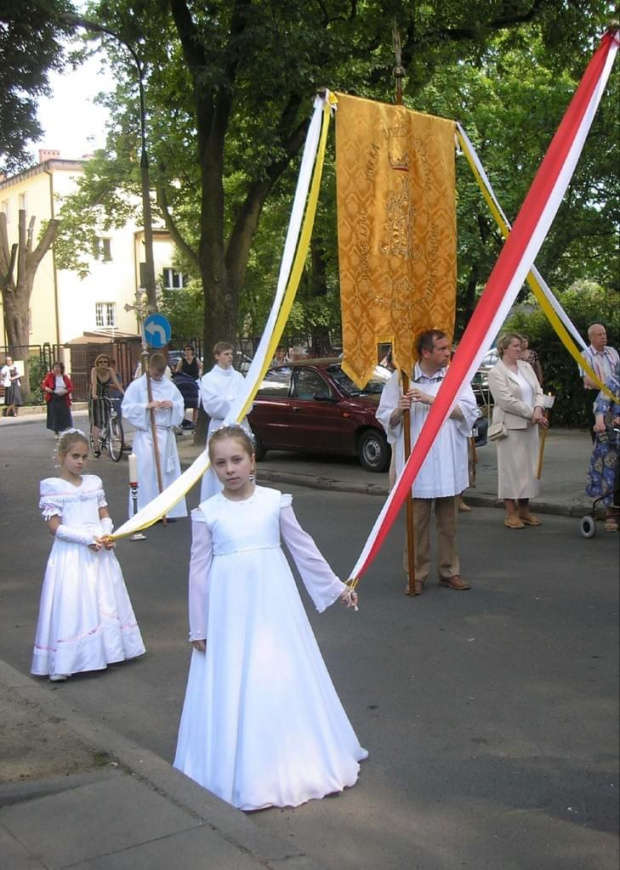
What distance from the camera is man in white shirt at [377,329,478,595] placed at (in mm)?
7762

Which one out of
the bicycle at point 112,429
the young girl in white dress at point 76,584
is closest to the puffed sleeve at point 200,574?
the young girl in white dress at point 76,584

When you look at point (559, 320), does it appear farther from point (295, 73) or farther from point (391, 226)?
point (295, 73)

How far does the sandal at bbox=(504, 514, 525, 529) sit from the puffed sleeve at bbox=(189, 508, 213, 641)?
6853 mm

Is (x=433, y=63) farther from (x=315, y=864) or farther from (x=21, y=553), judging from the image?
(x=315, y=864)

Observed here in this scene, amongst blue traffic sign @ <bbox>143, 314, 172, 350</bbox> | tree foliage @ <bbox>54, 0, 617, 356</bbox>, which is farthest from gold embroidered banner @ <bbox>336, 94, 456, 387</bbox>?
blue traffic sign @ <bbox>143, 314, 172, 350</bbox>

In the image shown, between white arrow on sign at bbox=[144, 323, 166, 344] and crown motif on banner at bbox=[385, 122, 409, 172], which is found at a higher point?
crown motif on banner at bbox=[385, 122, 409, 172]

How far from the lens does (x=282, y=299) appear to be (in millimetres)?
5574

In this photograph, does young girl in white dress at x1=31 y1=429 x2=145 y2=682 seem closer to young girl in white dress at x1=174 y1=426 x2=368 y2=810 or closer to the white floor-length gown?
the white floor-length gown

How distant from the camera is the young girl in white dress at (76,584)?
250 inches

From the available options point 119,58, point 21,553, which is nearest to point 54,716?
point 21,553

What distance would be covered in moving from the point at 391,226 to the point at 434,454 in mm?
1811

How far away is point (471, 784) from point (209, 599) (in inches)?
55.0

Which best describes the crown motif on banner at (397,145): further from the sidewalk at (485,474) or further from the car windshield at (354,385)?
the car windshield at (354,385)

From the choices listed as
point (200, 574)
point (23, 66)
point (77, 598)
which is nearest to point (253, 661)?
point (200, 574)
